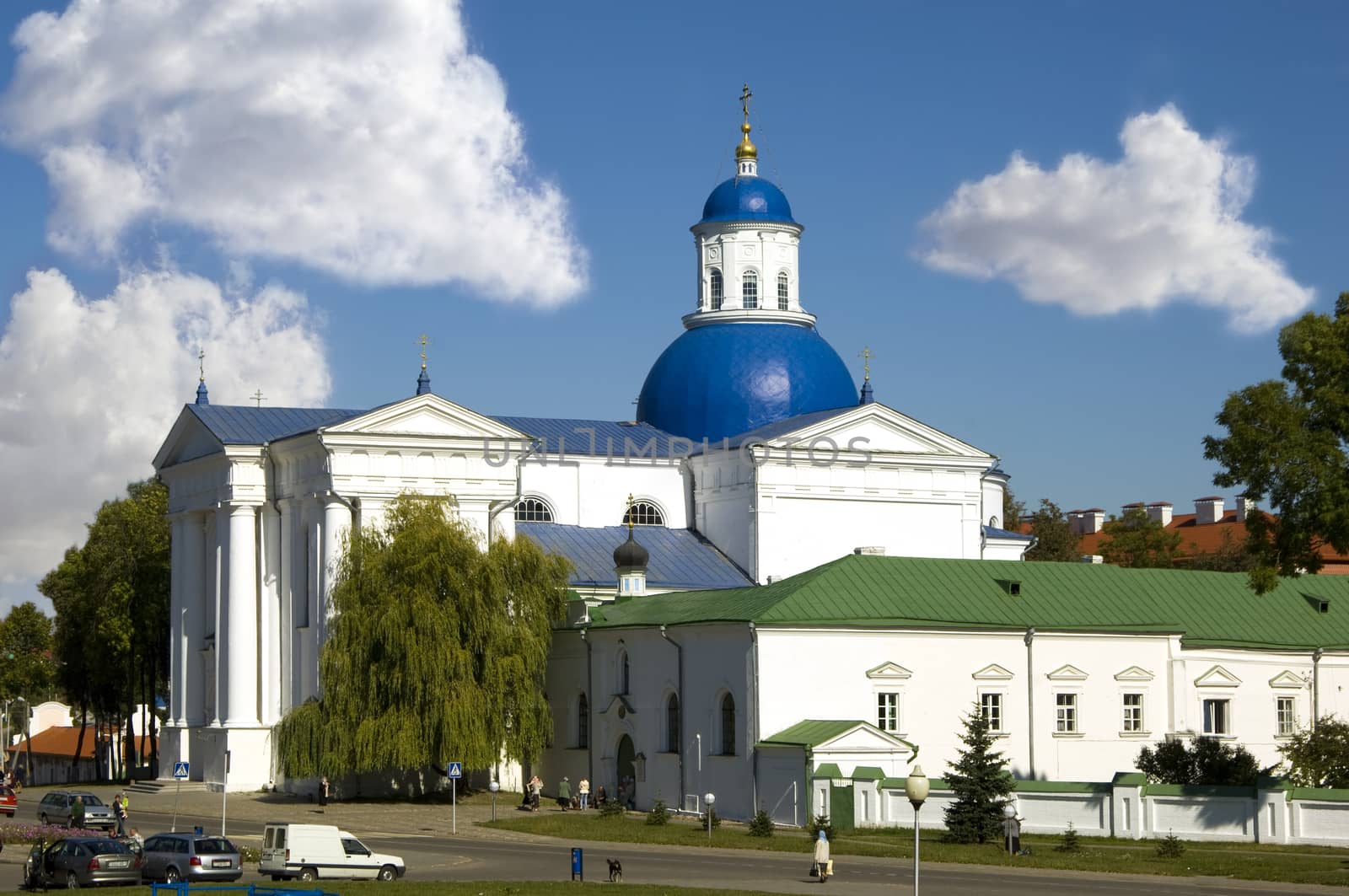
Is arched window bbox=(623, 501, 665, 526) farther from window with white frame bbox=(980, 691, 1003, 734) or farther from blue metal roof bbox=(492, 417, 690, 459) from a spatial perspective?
window with white frame bbox=(980, 691, 1003, 734)

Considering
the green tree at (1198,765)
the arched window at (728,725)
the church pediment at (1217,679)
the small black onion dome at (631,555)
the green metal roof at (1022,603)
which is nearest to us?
the green tree at (1198,765)

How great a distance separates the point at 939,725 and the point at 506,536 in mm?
14456

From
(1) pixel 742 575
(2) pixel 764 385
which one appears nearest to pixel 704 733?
(1) pixel 742 575

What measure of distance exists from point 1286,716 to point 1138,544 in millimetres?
39719

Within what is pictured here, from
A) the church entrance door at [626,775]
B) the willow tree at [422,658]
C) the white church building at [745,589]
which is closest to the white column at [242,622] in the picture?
the white church building at [745,589]

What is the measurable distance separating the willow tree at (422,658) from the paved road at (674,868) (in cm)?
326

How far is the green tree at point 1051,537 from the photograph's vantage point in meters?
93.2

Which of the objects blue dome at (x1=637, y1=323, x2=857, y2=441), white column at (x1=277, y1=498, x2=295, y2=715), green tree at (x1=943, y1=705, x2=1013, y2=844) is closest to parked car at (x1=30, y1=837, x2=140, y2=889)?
green tree at (x1=943, y1=705, x2=1013, y2=844)

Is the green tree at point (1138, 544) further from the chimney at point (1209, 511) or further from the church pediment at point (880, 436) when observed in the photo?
the church pediment at point (880, 436)

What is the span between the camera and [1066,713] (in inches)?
2024

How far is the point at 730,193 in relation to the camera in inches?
2744

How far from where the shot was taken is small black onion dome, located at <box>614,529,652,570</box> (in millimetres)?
59375

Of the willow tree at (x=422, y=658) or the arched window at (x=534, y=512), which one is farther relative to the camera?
the arched window at (x=534, y=512)

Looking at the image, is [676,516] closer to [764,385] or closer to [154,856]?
[764,385]
